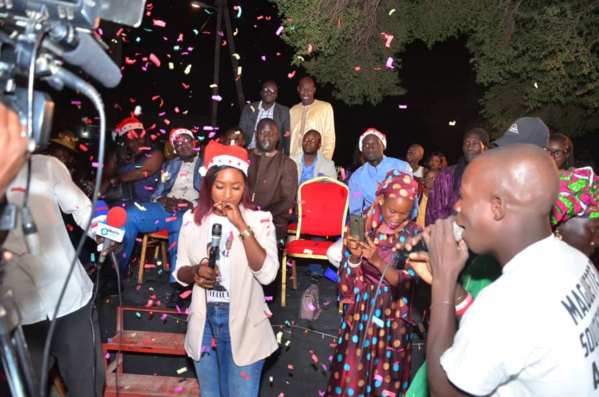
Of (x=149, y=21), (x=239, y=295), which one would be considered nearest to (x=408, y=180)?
(x=239, y=295)

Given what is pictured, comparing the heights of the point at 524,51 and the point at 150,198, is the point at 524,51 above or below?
above

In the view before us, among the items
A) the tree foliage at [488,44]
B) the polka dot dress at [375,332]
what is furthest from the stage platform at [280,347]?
the tree foliage at [488,44]

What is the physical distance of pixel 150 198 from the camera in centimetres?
715

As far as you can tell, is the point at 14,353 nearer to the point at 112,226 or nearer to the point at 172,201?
the point at 112,226

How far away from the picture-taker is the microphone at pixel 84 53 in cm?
Answer: 145

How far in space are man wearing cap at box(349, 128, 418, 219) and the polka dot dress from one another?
9.61ft

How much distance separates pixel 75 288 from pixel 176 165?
176 inches

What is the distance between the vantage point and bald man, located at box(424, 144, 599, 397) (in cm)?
161

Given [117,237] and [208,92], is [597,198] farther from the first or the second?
[208,92]

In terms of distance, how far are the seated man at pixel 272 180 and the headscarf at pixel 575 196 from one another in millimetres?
3175

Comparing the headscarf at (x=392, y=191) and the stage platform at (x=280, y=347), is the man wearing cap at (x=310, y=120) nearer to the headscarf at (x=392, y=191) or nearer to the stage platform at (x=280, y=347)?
the stage platform at (x=280, y=347)

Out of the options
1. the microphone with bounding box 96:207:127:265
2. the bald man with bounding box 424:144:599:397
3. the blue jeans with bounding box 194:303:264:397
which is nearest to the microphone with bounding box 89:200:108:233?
the microphone with bounding box 96:207:127:265

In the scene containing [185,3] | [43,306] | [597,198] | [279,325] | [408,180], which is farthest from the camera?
[185,3]

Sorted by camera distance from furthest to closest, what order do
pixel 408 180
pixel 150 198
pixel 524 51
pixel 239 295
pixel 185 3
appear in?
pixel 185 3
pixel 524 51
pixel 150 198
pixel 408 180
pixel 239 295
